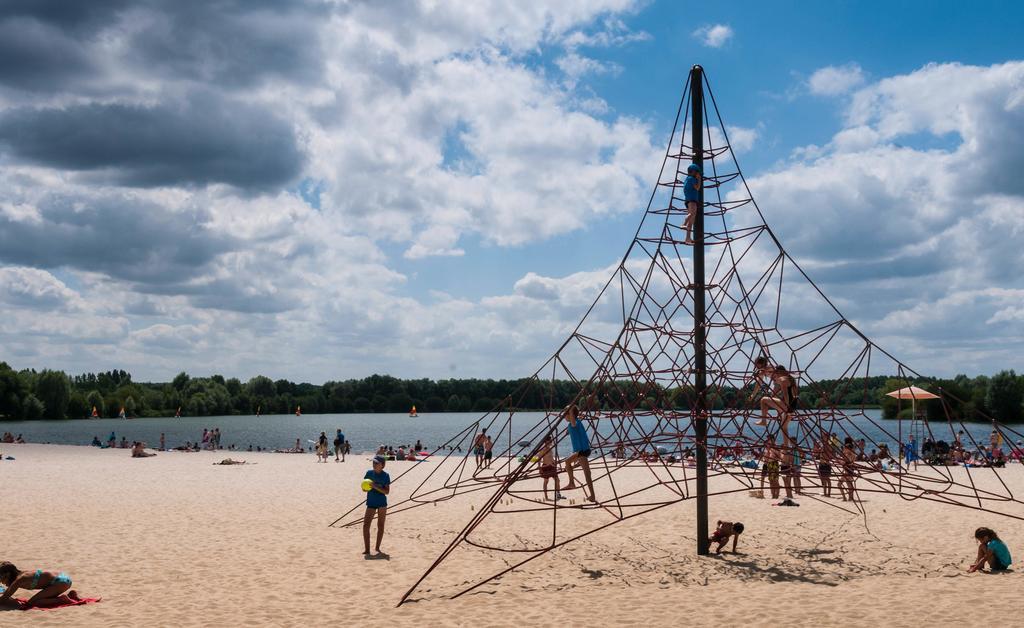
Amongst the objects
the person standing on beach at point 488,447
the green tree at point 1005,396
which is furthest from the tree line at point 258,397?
the person standing on beach at point 488,447

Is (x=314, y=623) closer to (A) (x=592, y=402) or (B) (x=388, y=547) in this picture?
(B) (x=388, y=547)

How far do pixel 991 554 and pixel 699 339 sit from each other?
16.3 feet

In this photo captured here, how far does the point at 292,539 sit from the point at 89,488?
10828 mm

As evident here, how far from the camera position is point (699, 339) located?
40.4ft

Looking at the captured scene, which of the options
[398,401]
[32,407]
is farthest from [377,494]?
[398,401]

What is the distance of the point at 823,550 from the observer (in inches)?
491

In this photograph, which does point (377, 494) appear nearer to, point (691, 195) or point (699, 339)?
point (699, 339)

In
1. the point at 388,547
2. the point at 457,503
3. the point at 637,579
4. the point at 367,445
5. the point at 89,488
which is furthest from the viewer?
the point at 367,445

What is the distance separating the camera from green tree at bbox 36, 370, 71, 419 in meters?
101

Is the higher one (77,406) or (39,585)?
(77,406)

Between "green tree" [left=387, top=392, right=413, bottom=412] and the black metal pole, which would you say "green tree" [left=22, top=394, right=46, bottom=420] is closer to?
"green tree" [left=387, top=392, right=413, bottom=412]

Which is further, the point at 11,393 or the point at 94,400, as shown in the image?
the point at 94,400

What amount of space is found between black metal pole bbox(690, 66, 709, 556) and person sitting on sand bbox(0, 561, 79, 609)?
339 inches

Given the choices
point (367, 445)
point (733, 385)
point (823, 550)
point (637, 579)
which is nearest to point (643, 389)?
point (733, 385)
